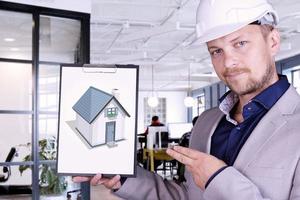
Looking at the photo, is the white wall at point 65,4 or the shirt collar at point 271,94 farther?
the white wall at point 65,4

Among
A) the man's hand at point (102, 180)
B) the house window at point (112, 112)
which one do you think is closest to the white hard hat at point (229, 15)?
the house window at point (112, 112)

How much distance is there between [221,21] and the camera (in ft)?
3.34

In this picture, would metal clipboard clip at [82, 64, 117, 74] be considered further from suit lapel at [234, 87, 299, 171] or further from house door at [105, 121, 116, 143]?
suit lapel at [234, 87, 299, 171]

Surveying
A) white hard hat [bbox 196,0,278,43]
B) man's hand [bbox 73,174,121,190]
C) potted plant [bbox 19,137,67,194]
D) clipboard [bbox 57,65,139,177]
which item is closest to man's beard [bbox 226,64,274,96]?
white hard hat [bbox 196,0,278,43]

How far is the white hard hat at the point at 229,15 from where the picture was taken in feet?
3.28

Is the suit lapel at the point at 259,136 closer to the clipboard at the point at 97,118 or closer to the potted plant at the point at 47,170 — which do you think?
the clipboard at the point at 97,118

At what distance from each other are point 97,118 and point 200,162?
16.6 inches

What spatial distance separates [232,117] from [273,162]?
1.27 feet

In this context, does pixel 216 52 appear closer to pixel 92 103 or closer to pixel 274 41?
pixel 274 41

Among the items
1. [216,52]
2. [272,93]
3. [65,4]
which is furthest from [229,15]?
[65,4]

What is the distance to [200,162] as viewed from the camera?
947mm

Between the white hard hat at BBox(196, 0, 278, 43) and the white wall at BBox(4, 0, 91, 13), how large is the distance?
2701 mm

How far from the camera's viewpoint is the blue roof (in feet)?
4.00

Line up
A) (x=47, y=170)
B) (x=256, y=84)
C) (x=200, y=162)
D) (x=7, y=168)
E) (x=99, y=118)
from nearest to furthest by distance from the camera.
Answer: (x=200, y=162) → (x=256, y=84) → (x=99, y=118) → (x=7, y=168) → (x=47, y=170)
